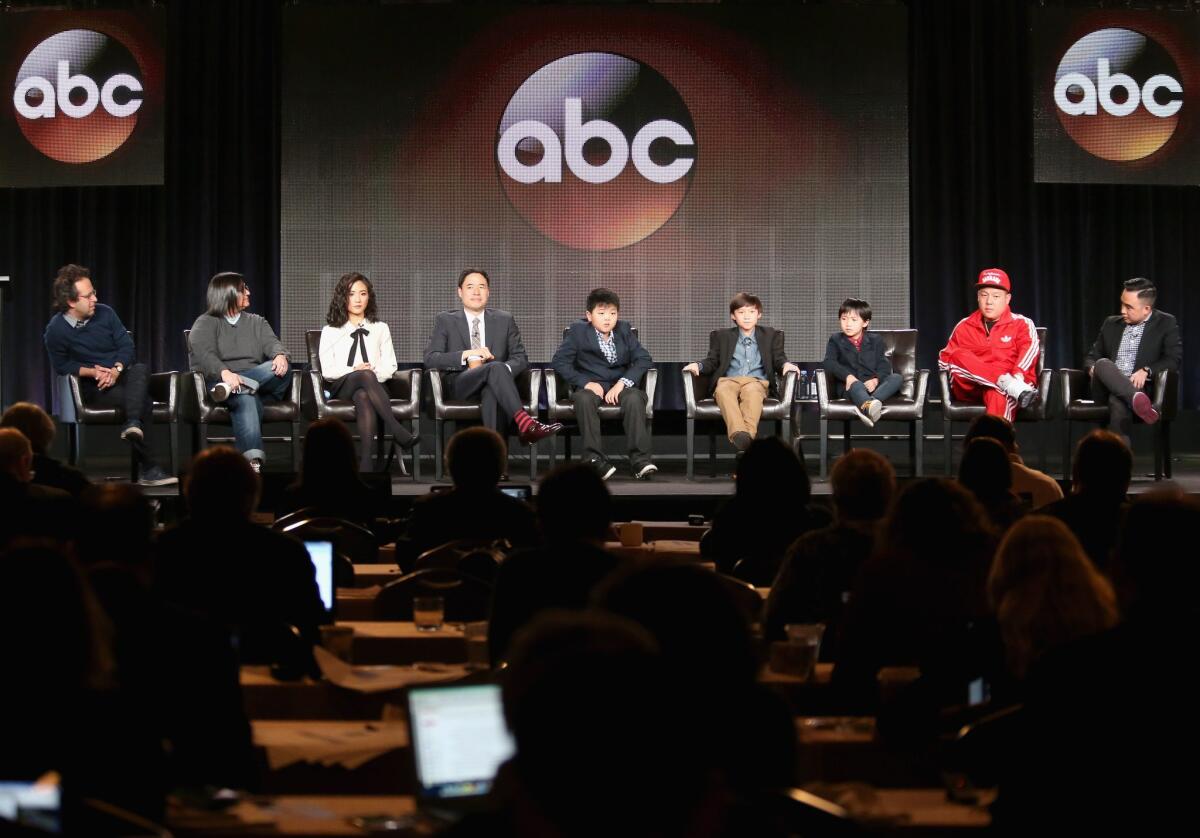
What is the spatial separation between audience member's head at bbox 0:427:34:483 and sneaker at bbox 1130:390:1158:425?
575cm

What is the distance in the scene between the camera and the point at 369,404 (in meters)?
7.93

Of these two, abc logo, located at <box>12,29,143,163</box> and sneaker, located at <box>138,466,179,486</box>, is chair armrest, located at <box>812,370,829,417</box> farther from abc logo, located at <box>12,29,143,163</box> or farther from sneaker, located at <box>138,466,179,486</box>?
abc logo, located at <box>12,29,143,163</box>

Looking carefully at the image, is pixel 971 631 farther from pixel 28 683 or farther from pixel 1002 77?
pixel 1002 77

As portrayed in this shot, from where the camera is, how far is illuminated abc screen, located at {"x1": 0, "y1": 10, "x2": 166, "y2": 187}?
888cm

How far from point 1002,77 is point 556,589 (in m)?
7.61

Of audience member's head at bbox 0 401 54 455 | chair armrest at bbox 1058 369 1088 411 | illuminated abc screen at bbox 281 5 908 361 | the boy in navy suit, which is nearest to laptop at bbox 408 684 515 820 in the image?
audience member's head at bbox 0 401 54 455

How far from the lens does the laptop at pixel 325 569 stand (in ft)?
10.4

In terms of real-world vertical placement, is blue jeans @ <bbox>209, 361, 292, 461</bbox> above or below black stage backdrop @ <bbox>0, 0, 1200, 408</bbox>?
below

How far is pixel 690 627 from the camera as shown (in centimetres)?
162

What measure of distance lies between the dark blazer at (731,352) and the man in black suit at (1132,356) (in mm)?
1690

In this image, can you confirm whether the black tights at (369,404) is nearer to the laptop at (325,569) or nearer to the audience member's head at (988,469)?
the audience member's head at (988,469)

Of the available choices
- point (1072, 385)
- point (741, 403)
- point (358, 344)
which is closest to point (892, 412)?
point (741, 403)

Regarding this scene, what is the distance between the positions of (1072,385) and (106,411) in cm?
A: 515

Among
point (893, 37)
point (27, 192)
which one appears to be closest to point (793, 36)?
point (893, 37)
